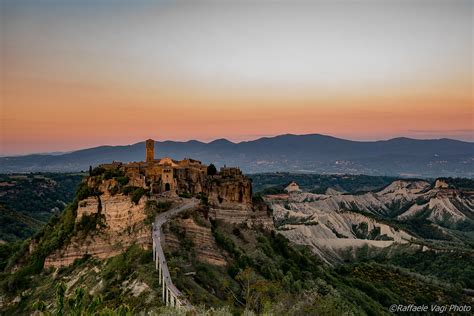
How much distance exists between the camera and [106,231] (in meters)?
54.3

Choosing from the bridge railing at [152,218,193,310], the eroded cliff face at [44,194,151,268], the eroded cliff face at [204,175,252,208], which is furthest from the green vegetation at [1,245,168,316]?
the eroded cliff face at [204,175,252,208]

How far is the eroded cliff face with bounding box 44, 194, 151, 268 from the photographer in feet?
170

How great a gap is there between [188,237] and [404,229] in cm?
9148

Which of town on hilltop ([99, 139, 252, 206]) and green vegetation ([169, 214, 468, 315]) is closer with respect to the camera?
green vegetation ([169, 214, 468, 315])

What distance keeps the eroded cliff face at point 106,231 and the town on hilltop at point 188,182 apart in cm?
378

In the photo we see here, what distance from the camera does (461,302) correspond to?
73.1 metres

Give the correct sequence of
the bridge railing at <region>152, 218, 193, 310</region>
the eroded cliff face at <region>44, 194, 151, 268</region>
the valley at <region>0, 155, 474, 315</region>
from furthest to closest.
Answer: the eroded cliff face at <region>44, 194, 151, 268</region> → the valley at <region>0, 155, 474, 315</region> → the bridge railing at <region>152, 218, 193, 310</region>

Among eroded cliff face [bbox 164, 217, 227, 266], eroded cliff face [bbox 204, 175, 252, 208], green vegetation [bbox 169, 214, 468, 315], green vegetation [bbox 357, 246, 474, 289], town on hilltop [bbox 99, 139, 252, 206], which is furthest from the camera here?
green vegetation [bbox 357, 246, 474, 289]

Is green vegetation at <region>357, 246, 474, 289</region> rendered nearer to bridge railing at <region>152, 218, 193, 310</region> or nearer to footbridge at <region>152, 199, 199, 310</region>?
footbridge at <region>152, 199, 199, 310</region>

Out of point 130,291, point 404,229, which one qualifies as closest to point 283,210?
point 404,229

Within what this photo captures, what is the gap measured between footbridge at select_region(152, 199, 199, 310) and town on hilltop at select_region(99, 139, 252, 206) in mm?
4046

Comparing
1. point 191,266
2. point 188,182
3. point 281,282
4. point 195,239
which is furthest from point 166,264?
point 188,182

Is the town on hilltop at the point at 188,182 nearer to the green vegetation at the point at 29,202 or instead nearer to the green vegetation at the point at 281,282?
the green vegetation at the point at 281,282

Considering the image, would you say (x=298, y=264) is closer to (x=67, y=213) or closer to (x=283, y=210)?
(x=67, y=213)
